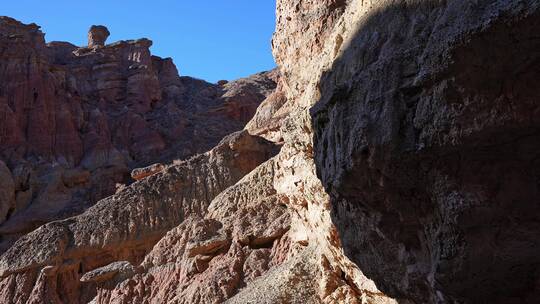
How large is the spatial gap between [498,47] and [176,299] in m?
17.4

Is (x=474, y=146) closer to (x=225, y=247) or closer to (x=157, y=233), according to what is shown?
(x=225, y=247)

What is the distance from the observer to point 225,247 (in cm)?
2438

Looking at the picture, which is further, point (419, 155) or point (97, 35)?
point (97, 35)

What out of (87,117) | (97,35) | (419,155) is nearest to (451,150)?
(419,155)

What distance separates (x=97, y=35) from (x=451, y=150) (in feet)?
253

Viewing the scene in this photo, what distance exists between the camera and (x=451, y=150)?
8.55 metres

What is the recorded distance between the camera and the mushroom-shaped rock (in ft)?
264

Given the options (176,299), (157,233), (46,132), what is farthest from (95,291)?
(46,132)

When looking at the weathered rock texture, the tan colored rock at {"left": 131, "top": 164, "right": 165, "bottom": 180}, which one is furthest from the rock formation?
the weathered rock texture

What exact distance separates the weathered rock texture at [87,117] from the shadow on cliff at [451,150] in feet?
120

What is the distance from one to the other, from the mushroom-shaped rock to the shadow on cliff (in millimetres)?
74244

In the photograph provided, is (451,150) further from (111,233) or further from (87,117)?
(87,117)

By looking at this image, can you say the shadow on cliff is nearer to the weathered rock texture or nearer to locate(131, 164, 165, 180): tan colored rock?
locate(131, 164, 165, 180): tan colored rock

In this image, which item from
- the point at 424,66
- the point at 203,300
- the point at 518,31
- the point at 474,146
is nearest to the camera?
the point at 518,31
